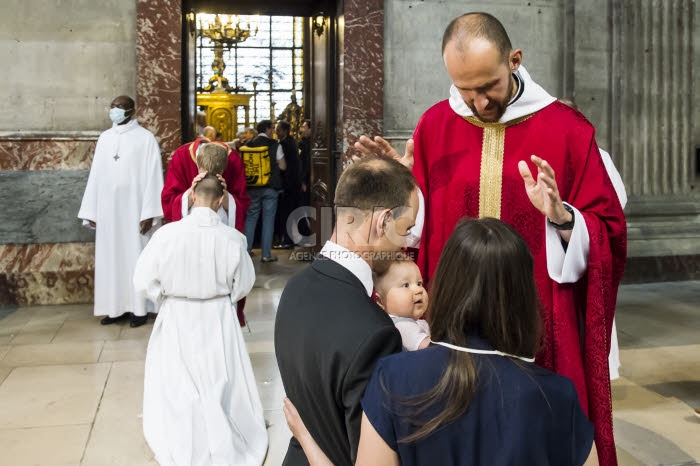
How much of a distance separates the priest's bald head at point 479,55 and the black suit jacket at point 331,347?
3.08ft

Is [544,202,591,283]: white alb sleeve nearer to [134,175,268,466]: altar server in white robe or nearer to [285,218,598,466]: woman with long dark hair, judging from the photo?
[285,218,598,466]: woman with long dark hair

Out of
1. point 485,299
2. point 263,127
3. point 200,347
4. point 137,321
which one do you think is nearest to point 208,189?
point 200,347

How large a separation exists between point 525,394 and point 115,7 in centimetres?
751

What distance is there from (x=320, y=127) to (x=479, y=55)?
7.14 meters

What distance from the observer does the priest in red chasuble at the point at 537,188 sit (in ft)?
8.38

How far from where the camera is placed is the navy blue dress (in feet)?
5.36

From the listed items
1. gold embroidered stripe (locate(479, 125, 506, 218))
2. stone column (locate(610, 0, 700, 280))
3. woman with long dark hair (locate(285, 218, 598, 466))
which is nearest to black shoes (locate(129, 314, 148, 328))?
gold embroidered stripe (locate(479, 125, 506, 218))

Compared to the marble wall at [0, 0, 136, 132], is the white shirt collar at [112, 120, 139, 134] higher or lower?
lower

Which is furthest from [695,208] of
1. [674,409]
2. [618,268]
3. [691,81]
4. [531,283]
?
[531,283]

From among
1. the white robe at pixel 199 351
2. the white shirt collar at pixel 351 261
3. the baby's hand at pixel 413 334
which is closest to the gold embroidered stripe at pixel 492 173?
the baby's hand at pixel 413 334

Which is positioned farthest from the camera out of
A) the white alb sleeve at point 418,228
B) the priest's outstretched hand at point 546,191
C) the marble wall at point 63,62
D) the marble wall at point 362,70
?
the marble wall at point 362,70

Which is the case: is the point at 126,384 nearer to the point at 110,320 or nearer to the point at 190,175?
the point at 190,175

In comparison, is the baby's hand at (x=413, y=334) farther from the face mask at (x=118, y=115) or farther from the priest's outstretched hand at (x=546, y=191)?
the face mask at (x=118, y=115)

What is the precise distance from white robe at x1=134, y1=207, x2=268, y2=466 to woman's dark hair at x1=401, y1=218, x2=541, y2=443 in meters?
2.72
